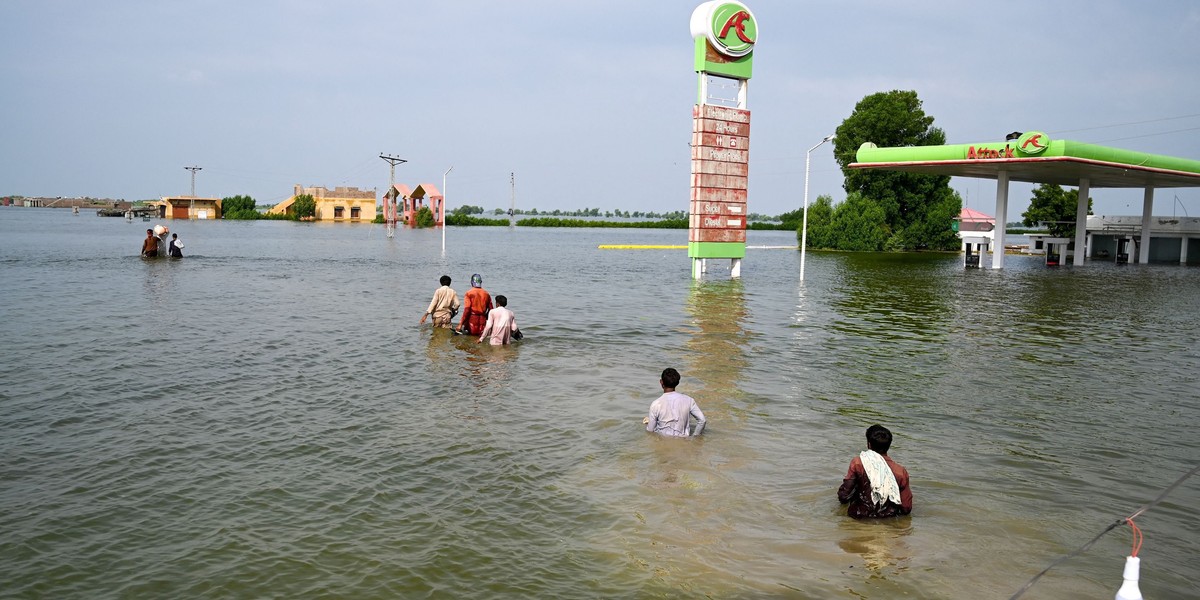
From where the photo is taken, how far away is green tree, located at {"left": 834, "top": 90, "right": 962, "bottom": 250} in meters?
86.3

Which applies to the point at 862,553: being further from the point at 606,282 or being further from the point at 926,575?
the point at 606,282

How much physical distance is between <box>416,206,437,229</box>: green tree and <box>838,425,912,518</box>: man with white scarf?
13414 cm

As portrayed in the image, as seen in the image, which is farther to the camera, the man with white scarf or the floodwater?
the man with white scarf

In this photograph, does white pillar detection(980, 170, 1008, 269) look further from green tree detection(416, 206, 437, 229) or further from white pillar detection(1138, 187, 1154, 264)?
green tree detection(416, 206, 437, 229)

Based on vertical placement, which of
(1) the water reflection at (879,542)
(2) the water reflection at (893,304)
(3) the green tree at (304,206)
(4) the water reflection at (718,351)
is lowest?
(1) the water reflection at (879,542)

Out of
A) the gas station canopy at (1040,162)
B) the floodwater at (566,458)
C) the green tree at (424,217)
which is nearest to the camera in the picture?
the floodwater at (566,458)

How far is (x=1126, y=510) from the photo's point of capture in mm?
9016

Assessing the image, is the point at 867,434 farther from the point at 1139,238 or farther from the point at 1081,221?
the point at 1139,238

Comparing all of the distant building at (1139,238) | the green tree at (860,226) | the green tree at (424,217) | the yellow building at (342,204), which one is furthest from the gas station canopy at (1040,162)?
the yellow building at (342,204)

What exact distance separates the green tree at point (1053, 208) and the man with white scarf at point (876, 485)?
82.7 m

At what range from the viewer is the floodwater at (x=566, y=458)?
732cm

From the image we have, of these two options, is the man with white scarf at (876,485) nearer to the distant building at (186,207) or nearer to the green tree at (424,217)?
the green tree at (424,217)

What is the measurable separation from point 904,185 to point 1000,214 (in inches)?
1334

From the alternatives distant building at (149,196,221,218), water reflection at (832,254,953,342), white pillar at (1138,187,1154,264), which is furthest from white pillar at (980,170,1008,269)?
distant building at (149,196,221,218)
